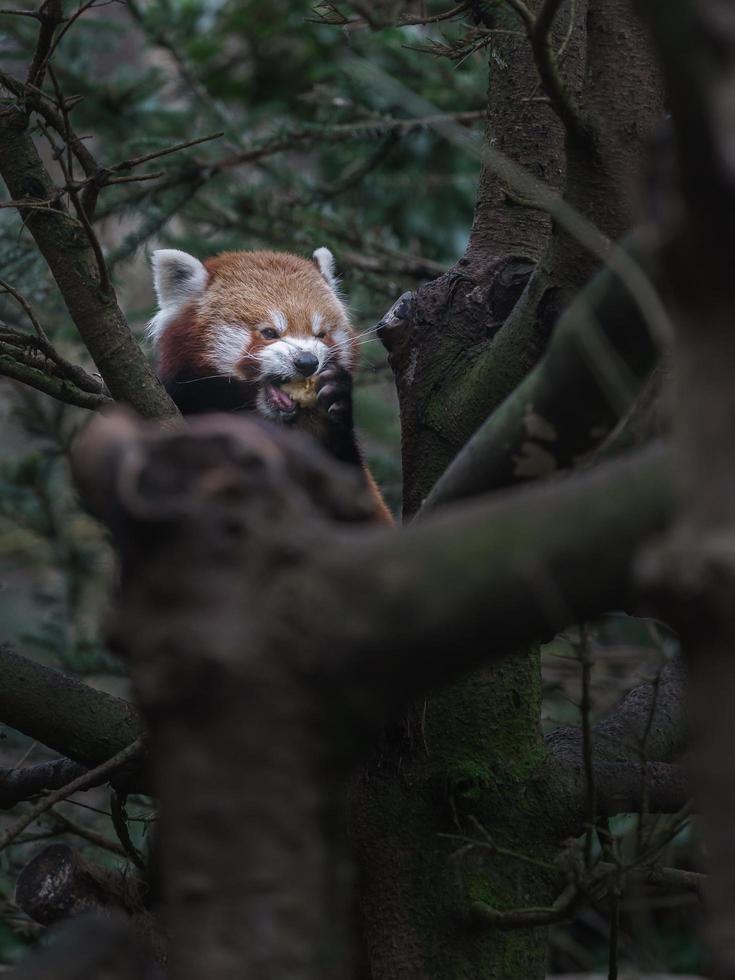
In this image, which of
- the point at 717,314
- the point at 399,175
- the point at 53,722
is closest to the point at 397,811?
the point at 53,722

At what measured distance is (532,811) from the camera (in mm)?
2639

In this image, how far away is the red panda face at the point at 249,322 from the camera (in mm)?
3809

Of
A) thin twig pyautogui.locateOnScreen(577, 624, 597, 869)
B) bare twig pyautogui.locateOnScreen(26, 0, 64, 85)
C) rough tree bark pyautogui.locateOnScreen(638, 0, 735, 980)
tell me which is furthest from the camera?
bare twig pyautogui.locateOnScreen(26, 0, 64, 85)

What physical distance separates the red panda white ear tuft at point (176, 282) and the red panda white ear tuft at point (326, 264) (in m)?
0.52

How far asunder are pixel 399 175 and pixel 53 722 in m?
3.92

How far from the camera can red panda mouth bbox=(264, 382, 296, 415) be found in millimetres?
3637

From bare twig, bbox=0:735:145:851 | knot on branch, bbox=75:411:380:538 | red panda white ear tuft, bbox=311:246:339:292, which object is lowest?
bare twig, bbox=0:735:145:851

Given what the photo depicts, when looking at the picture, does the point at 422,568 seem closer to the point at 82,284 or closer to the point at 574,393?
the point at 574,393

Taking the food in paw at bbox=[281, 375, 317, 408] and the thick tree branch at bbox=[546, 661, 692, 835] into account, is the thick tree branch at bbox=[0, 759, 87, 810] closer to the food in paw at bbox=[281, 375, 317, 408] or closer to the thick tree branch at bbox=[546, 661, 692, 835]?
the thick tree branch at bbox=[546, 661, 692, 835]

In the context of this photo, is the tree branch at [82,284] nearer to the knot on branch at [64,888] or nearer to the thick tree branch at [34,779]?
the thick tree branch at [34,779]

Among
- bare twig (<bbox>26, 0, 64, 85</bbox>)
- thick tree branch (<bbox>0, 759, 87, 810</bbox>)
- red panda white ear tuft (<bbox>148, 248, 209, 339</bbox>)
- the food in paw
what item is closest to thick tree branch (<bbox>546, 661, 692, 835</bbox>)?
thick tree branch (<bbox>0, 759, 87, 810</bbox>)

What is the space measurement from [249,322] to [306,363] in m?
0.40

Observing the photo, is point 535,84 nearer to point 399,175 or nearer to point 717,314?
point 717,314

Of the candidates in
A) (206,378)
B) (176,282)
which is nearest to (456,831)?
(206,378)
